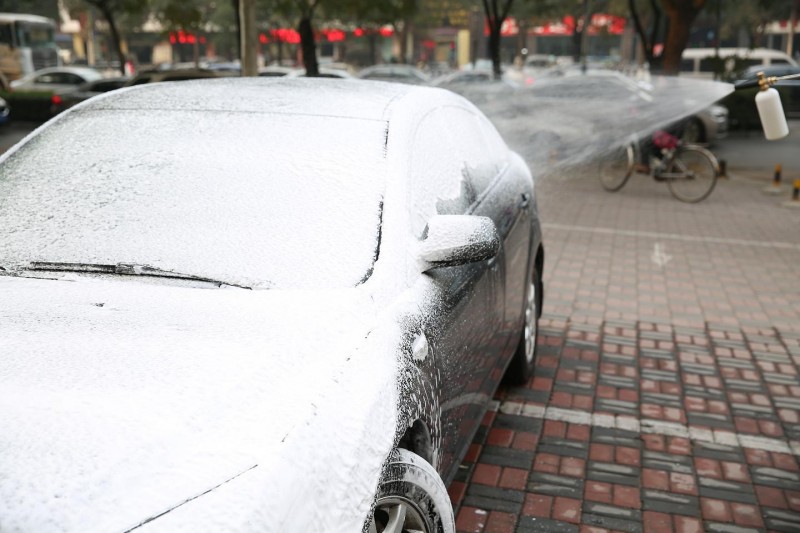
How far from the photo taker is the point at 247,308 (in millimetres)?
2426

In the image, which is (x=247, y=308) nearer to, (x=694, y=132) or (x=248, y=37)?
(x=248, y=37)

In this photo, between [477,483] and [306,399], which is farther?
[477,483]

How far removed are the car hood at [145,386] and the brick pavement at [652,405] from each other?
5.04 ft

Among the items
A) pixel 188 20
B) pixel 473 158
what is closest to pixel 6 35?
pixel 188 20

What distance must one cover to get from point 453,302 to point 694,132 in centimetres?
1633

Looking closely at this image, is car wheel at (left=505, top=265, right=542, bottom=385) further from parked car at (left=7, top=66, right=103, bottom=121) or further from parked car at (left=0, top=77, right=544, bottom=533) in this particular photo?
parked car at (left=7, top=66, right=103, bottom=121)

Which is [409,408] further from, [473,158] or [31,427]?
[473,158]

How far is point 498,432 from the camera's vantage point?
438cm

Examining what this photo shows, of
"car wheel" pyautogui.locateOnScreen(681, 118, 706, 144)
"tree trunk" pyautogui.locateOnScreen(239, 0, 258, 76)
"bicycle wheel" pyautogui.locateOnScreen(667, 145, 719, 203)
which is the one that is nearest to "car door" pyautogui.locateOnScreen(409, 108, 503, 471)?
"tree trunk" pyautogui.locateOnScreen(239, 0, 258, 76)

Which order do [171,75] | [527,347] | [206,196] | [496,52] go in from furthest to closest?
[496,52]
[171,75]
[527,347]
[206,196]

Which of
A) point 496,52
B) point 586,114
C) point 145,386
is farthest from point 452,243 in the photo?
point 496,52

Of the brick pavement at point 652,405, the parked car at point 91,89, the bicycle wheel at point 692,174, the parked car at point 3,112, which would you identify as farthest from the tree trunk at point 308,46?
the parked car at point 3,112

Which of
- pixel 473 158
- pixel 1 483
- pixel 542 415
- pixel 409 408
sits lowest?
pixel 542 415

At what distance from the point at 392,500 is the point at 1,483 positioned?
103 cm
